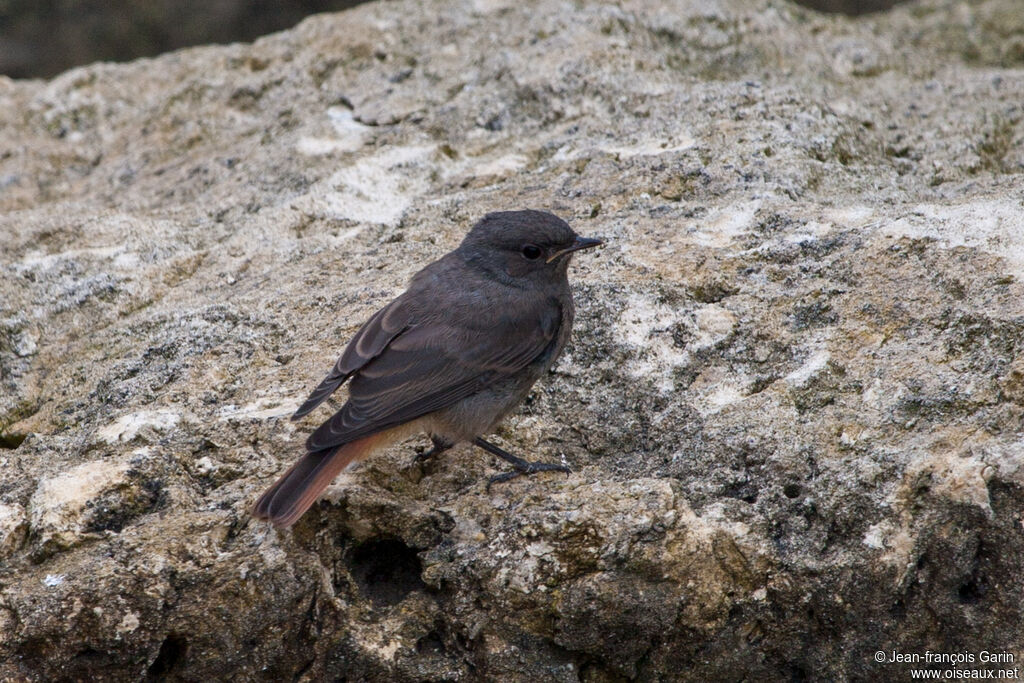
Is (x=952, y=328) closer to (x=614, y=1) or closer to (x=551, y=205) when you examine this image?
(x=551, y=205)

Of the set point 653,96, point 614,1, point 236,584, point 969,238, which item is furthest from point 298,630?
point 614,1

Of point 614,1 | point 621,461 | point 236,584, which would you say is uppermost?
point 614,1

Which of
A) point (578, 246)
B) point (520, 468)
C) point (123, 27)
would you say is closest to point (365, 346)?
point (520, 468)

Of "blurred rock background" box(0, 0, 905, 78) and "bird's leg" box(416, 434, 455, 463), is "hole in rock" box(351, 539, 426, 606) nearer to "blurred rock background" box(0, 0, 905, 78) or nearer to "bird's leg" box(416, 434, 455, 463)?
"bird's leg" box(416, 434, 455, 463)

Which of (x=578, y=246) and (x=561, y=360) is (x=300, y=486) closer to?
(x=561, y=360)

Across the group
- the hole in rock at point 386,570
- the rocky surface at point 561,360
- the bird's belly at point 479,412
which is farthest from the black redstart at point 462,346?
the hole in rock at point 386,570
